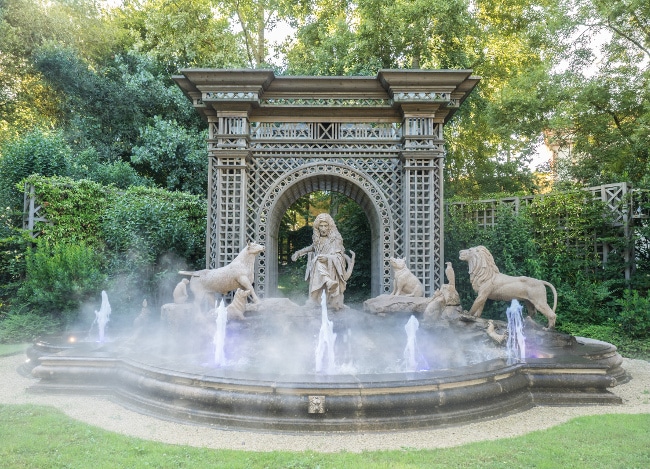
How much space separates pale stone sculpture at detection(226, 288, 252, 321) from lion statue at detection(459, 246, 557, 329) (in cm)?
382

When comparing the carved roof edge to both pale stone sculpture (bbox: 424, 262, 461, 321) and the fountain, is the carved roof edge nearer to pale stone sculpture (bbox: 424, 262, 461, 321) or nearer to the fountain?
pale stone sculpture (bbox: 424, 262, 461, 321)

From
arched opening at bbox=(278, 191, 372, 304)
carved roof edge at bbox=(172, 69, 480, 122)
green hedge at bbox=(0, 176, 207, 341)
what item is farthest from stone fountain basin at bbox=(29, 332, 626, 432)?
arched opening at bbox=(278, 191, 372, 304)

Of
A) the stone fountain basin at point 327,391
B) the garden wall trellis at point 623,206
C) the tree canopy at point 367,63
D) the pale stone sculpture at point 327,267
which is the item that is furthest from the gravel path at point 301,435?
the tree canopy at point 367,63

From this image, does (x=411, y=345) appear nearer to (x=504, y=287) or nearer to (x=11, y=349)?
(x=504, y=287)

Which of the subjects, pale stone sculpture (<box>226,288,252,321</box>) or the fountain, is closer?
the fountain

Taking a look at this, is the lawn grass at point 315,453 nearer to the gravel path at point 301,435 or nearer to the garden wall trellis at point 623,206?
the gravel path at point 301,435

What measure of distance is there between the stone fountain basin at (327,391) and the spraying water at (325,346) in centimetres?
119

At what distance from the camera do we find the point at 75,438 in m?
4.00

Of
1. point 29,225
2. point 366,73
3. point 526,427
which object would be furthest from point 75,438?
point 366,73

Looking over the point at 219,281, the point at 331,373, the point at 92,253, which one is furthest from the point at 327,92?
the point at 92,253

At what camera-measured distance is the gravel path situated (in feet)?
13.0

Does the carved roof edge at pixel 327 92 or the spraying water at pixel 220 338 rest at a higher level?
the carved roof edge at pixel 327 92

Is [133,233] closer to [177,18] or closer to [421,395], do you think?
[421,395]

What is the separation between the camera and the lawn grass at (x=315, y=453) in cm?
349
